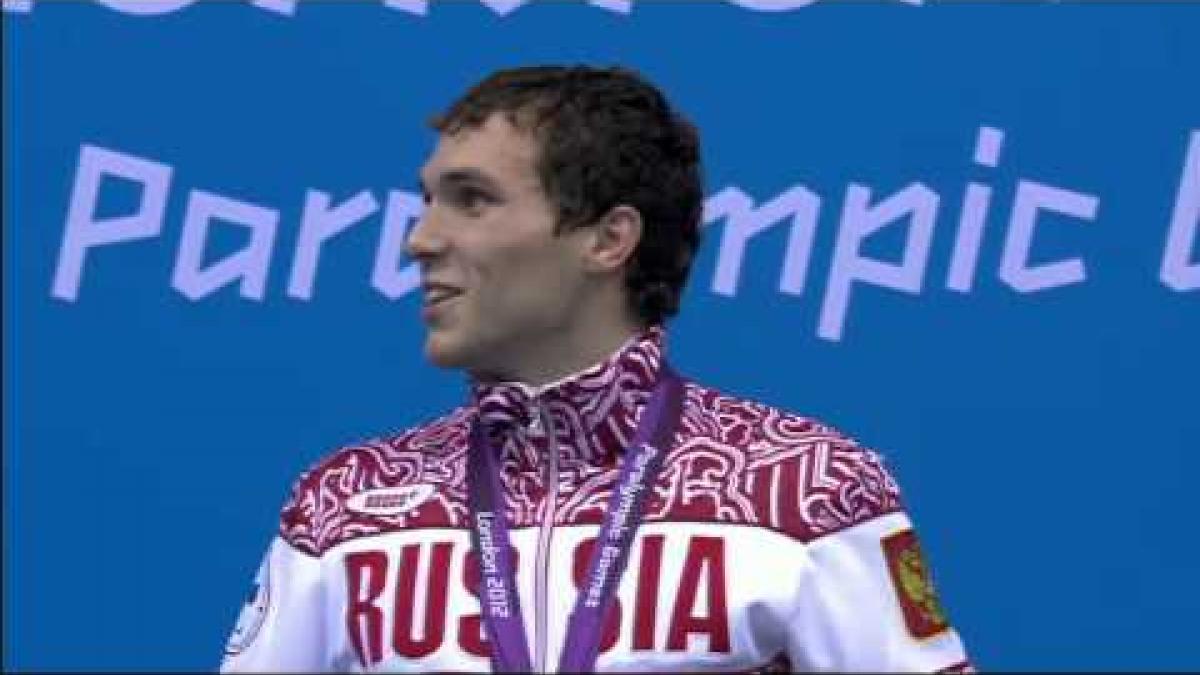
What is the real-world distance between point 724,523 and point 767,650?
0.34ft

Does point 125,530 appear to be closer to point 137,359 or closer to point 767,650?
point 137,359

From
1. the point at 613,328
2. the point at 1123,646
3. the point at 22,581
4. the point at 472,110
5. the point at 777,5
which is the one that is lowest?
the point at 22,581

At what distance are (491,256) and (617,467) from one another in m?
0.19

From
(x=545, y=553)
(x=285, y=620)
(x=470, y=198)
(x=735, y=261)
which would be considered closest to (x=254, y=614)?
(x=285, y=620)

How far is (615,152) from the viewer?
216 centimetres

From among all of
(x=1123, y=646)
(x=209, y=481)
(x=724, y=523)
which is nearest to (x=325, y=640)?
(x=724, y=523)

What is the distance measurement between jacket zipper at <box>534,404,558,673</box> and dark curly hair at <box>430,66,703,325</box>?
14 cm

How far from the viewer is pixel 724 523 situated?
2049 mm

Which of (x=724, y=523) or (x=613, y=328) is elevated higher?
(x=613, y=328)

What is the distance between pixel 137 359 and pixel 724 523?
114cm

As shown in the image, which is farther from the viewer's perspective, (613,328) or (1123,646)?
(1123,646)

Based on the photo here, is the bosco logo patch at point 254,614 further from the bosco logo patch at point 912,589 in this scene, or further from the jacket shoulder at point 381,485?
the bosco logo patch at point 912,589

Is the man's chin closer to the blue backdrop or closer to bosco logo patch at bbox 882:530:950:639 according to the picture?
bosco logo patch at bbox 882:530:950:639

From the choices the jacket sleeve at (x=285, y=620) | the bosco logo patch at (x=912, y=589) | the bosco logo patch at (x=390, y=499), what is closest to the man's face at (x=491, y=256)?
the bosco logo patch at (x=390, y=499)
